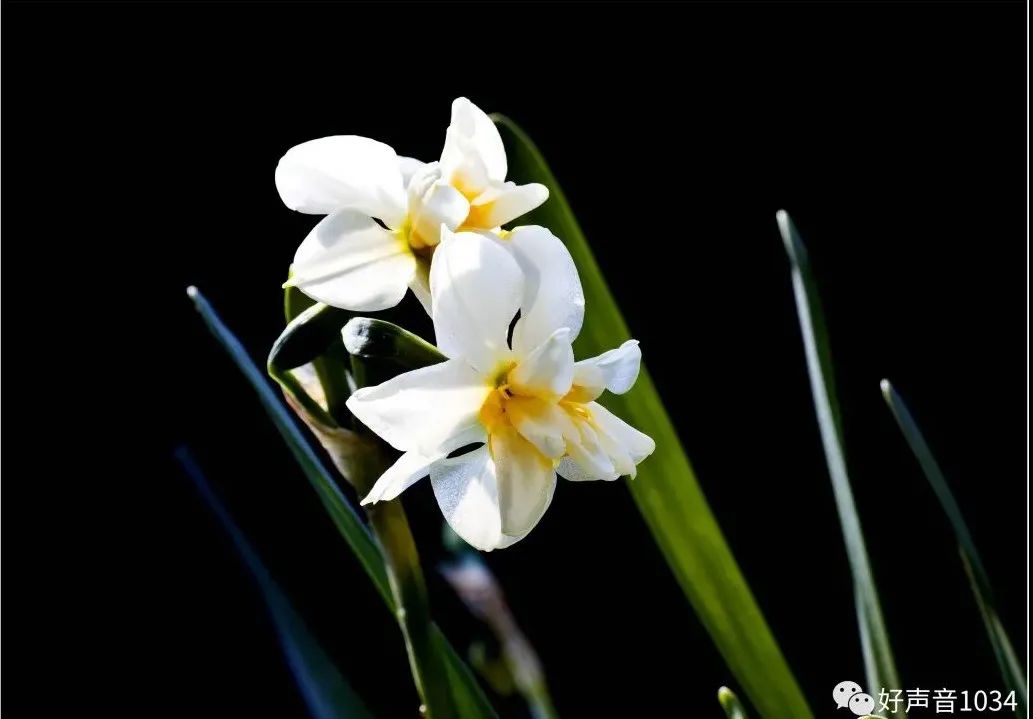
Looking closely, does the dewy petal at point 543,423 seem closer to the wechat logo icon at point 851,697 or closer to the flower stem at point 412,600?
the flower stem at point 412,600

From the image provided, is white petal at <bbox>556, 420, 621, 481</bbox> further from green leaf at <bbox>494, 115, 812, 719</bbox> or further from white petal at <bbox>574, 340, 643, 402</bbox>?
green leaf at <bbox>494, 115, 812, 719</bbox>

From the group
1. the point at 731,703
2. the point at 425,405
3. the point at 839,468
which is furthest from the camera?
the point at 839,468

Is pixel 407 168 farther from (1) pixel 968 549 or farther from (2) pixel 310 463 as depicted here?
(1) pixel 968 549

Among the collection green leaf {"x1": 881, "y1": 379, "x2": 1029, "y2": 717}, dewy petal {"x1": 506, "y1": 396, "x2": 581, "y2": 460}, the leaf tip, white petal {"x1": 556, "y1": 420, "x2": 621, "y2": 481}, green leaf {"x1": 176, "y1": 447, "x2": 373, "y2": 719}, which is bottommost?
green leaf {"x1": 881, "y1": 379, "x2": 1029, "y2": 717}

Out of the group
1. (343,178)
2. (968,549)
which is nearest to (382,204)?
(343,178)

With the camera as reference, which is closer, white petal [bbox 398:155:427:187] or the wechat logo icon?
white petal [bbox 398:155:427:187]

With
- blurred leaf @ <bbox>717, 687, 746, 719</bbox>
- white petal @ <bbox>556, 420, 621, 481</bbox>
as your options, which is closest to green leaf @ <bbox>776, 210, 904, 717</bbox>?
blurred leaf @ <bbox>717, 687, 746, 719</bbox>
